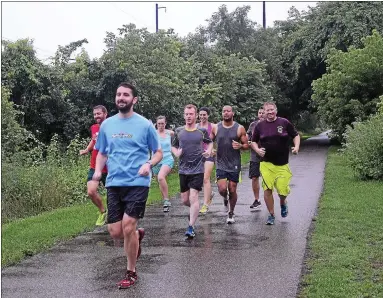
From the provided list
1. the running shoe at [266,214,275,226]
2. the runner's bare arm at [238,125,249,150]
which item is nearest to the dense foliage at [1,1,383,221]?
the runner's bare arm at [238,125,249,150]

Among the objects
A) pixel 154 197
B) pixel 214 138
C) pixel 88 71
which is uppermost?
pixel 88 71

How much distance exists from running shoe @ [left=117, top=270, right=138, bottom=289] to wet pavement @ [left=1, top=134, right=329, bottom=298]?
0.07 m

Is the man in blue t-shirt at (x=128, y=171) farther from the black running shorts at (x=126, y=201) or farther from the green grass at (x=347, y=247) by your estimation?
the green grass at (x=347, y=247)

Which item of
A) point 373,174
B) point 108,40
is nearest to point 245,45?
point 108,40

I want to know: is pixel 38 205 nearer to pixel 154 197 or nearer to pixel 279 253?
pixel 154 197

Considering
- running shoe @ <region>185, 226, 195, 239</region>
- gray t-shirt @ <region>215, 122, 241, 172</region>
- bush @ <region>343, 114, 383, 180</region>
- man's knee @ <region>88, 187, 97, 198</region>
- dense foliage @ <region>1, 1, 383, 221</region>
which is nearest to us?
man's knee @ <region>88, 187, 97, 198</region>

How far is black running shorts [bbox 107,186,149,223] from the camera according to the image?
19.4 feet

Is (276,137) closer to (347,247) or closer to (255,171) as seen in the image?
(347,247)

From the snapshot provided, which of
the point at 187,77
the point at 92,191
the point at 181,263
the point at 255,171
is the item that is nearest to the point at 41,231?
the point at 92,191

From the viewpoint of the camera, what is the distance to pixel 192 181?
335 inches

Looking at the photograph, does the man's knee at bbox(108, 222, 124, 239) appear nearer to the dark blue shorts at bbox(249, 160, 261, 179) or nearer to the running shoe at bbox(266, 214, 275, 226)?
the running shoe at bbox(266, 214, 275, 226)

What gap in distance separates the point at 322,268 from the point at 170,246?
7.03 feet

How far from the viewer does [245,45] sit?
3984cm

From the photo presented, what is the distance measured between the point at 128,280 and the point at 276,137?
400 cm
